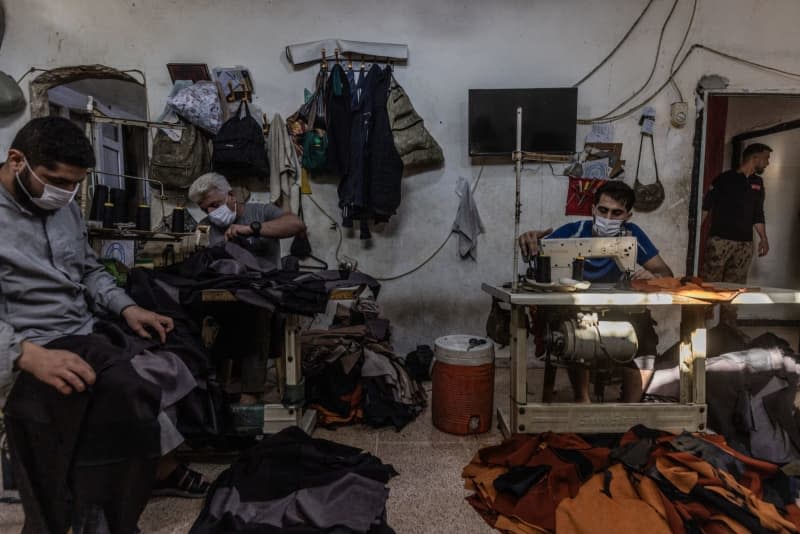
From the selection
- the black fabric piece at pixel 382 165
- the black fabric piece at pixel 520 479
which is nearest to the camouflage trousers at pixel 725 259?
the black fabric piece at pixel 382 165

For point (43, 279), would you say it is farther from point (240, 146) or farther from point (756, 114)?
point (756, 114)

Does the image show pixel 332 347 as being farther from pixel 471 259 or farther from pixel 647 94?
pixel 647 94

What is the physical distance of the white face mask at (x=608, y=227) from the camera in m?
2.39

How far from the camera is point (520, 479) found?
1.72m

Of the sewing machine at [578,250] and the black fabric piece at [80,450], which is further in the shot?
the sewing machine at [578,250]

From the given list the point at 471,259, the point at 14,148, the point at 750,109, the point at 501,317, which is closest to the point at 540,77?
the point at 471,259

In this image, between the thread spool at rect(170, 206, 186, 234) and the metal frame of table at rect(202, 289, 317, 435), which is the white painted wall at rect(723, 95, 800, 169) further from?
the thread spool at rect(170, 206, 186, 234)

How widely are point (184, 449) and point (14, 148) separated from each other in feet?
4.78

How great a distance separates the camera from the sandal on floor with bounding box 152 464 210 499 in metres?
1.78

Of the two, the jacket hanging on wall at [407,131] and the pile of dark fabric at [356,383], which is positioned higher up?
the jacket hanging on wall at [407,131]

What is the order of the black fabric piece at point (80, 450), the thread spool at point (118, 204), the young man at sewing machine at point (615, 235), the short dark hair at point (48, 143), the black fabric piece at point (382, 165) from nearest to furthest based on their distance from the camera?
the black fabric piece at point (80, 450), the short dark hair at point (48, 143), the young man at sewing machine at point (615, 235), the thread spool at point (118, 204), the black fabric piece at point (382, 165)

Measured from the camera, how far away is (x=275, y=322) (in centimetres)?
238

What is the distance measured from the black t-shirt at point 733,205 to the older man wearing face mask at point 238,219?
346 cm

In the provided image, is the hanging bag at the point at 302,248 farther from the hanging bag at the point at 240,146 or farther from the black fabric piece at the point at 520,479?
the black fabric piece at the point at 520,479
